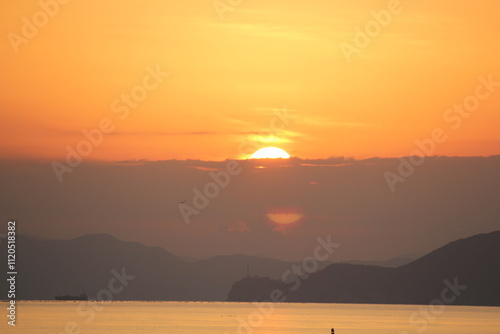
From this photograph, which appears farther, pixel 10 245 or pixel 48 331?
pixel 48 331

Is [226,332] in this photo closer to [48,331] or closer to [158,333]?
[158,333]

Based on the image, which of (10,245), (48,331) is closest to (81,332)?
(48,331)

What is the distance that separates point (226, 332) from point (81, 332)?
31.9m

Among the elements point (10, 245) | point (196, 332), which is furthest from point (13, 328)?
point (10, 245)

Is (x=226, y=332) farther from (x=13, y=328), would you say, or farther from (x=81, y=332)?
(x=13, y=328)

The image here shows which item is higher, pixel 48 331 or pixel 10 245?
pixel 48 331

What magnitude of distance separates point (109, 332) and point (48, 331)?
45.2 ft

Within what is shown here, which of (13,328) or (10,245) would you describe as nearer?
(10,245)

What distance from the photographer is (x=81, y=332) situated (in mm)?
192375

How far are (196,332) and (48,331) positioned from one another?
3296cm

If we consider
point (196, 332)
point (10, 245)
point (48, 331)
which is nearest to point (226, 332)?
point (196, 332)

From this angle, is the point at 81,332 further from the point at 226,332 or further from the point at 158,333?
the point at 226,332

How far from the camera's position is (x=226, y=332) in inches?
7589

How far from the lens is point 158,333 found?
19188cm
